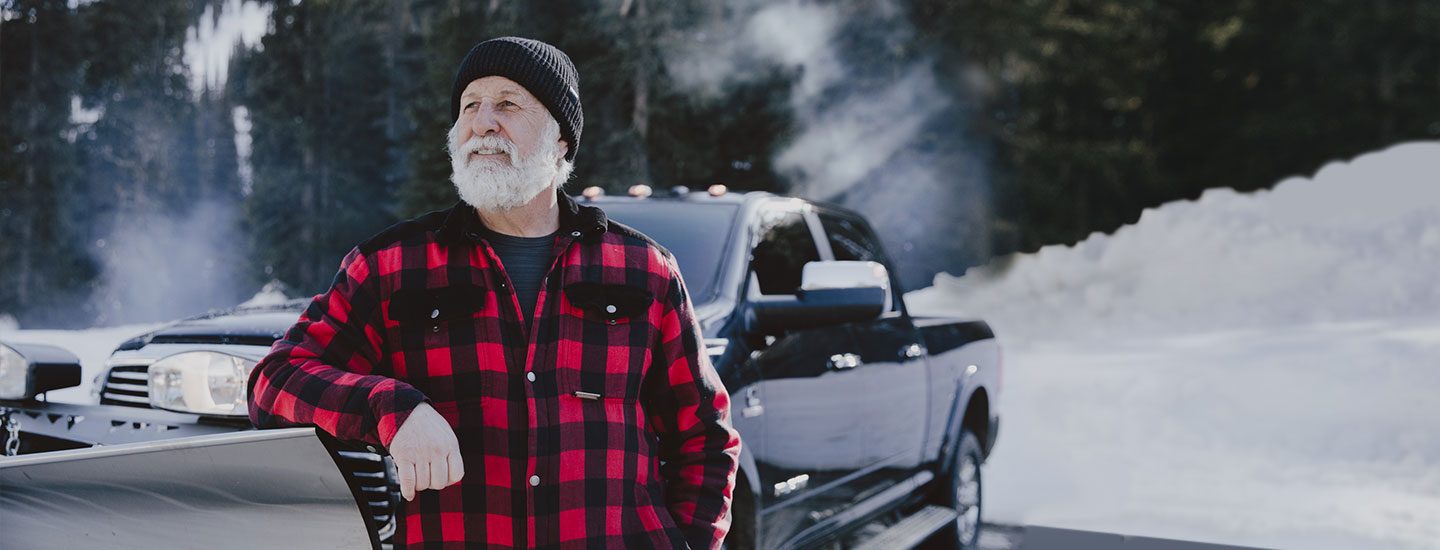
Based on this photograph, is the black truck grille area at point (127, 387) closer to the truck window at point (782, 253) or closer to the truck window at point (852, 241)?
the truck window at point (782, 253)

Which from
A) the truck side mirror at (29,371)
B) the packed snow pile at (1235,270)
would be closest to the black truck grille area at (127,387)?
the truck side mirror at (29,371)

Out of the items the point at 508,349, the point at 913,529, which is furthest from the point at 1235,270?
the point at 508,349

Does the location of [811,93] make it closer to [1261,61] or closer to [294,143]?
[1261,61]

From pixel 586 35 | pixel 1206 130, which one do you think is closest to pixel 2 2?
pixel 586 35

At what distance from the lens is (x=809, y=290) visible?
3852 mm

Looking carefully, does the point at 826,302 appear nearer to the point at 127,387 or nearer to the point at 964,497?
the point at 127,387

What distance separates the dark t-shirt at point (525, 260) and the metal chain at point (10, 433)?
1959 mm

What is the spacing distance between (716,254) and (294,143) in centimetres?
2900

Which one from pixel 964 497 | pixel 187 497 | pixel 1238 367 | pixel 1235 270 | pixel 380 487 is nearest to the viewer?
pixel 187 497

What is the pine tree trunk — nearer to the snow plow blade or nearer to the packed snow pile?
the packed snow pile

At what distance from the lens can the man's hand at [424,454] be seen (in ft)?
6.41

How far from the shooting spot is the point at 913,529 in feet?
17.6

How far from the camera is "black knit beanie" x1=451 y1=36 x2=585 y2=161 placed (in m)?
2.32

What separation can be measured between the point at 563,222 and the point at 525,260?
5.1 inches
